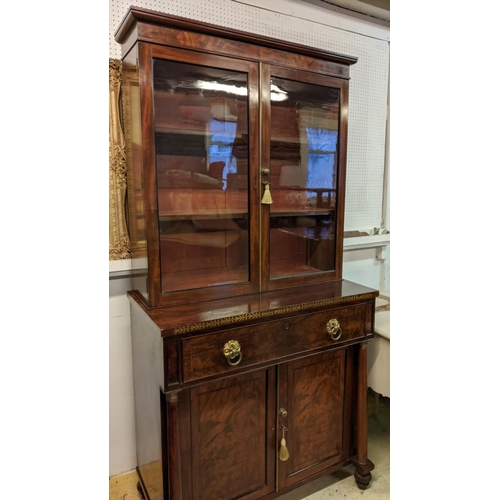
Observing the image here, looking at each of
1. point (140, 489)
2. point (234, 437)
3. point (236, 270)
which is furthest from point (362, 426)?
point (140, 489)

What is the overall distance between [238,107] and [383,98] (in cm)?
131

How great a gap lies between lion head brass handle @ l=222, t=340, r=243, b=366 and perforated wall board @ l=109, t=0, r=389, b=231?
128cm

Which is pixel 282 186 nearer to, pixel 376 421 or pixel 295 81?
pixel 295 81

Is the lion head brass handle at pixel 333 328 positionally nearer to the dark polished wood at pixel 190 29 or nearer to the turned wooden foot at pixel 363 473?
the turned wooden foot at pixel 363 473

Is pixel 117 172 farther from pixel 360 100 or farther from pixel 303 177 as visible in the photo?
pixel 360 100

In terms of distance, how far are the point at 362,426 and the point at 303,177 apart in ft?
3.95

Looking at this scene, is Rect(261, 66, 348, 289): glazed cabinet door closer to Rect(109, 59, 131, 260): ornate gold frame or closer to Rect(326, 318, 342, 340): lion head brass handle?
Rect(326, 318, 342, 340): lion head brass handle

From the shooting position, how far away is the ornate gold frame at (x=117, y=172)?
5.22 ft

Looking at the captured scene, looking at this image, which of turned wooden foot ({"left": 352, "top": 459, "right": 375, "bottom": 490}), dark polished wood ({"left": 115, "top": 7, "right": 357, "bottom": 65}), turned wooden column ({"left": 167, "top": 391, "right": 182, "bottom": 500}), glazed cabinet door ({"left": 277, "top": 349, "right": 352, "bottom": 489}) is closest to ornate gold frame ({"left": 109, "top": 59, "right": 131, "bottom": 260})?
dark polished wood ({"left": 115, "top": 7, "right": 357, "bottom": 65})

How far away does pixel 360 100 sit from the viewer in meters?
2.30

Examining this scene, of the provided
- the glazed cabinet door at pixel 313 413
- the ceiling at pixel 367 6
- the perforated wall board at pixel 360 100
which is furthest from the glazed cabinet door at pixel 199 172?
the ceiling at pixel 367 6

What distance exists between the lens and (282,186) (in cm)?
172
